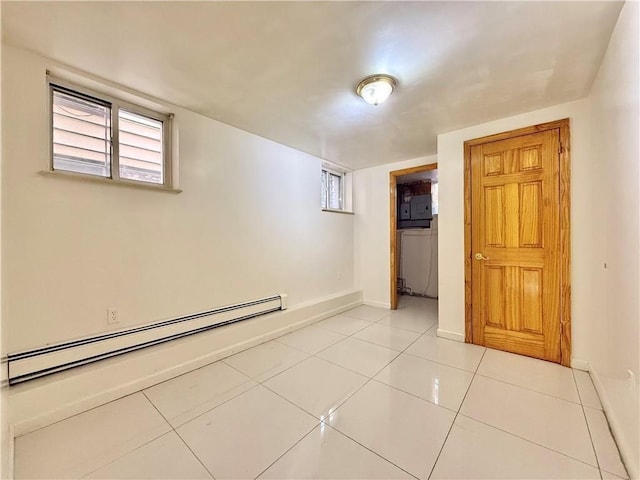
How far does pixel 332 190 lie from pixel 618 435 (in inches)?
151

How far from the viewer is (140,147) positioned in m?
2.16

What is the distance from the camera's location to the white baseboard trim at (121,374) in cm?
151

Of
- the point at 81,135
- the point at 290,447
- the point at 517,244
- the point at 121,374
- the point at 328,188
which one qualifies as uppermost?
the point at 328,188

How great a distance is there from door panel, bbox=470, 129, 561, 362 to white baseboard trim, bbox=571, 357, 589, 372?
0.34 feet

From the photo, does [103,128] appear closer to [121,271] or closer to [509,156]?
[121,271]

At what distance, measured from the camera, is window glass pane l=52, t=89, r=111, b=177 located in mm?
1790

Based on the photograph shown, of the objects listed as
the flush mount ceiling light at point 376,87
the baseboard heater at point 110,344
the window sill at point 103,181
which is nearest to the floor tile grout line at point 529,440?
the baseboard heater at point 110,344

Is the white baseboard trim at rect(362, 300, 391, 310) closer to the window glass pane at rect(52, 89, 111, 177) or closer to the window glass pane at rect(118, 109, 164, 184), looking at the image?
the window glass pane at rect(118, 109, 164, 184)

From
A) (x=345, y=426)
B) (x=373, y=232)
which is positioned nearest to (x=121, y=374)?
(x=345, y=426)

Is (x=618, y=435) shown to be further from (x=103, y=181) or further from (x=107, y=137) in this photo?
(x=107, y=137)

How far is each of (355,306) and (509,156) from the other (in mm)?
2886

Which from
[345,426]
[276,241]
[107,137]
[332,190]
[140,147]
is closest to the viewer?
[345,426]

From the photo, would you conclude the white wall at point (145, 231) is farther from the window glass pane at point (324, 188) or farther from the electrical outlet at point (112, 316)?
the window glass pane at point (324, 188)

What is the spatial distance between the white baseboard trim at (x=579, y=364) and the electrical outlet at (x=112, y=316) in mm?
3749
